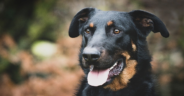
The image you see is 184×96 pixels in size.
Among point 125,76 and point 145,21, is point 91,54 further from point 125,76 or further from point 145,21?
point 145,21

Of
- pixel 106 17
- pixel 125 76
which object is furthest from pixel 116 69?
pixel 106 17

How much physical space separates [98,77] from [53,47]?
18.7ft

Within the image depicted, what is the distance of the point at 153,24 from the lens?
10.5ft

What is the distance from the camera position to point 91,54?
2.67 metres

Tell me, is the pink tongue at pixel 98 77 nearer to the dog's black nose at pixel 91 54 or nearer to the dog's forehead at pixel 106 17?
the dog's black nose at pixel 91 54

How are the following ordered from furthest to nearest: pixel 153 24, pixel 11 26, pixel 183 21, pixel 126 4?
pixel 11 26 < pixel 126 4 < pixel 183 21 < pixel 153 24

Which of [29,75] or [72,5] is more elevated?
[72,5]

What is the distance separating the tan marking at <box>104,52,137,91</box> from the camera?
3.04 metres

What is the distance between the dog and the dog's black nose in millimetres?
20

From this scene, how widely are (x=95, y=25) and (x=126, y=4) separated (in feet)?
15.4

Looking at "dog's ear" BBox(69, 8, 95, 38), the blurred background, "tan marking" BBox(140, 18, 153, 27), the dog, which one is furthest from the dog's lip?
the blurred background

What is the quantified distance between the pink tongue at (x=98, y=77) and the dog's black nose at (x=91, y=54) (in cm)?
28

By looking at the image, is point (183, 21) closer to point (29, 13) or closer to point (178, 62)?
point (178, 62)

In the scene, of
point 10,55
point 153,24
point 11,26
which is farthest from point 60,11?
point 153,24
